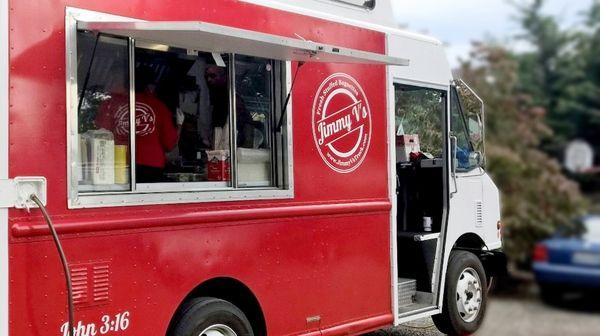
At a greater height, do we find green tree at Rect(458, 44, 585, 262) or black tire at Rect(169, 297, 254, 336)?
green tree at Rect(458, 44, 585, 262)

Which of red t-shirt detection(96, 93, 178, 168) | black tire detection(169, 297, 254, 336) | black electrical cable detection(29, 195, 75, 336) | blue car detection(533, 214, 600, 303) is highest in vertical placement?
red t-shirt detection(96, 93, 178, 168)

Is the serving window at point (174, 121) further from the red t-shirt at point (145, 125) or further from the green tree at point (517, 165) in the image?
the green tree at point (517, 165)

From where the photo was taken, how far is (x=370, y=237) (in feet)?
18.1

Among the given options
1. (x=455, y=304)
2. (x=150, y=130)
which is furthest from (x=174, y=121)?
(x=455, y=304)

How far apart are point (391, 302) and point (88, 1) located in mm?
3314

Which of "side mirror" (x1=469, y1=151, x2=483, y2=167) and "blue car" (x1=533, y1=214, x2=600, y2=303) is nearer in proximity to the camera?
"side mirror" (x1=469, y1=151, x2=483, y2=167)

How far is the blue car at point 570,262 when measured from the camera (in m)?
11.5

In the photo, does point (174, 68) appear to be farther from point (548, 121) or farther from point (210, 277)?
point (548, 121)

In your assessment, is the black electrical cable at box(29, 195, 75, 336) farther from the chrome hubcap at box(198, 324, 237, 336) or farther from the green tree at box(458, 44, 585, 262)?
the green tree at box(458, 44, 585, 262)

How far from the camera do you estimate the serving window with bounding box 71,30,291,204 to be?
399 centimetres

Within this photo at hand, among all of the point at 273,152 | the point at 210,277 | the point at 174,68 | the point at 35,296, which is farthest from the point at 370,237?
the point at 35,296

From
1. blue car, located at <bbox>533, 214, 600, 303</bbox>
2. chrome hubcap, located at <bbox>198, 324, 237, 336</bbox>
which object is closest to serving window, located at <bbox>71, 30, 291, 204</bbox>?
chrome hubcap, located at <bbox>198, 324, 237, 336</bbox>

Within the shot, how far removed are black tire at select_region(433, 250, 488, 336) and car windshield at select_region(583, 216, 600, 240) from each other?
20.0ft
